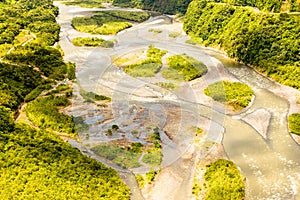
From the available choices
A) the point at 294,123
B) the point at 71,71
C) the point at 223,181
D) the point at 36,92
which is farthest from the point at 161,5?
the point at 223,181

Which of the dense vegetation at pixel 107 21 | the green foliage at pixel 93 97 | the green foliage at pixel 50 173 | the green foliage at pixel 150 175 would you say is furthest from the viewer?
the dense vegetation at pixel 107 21

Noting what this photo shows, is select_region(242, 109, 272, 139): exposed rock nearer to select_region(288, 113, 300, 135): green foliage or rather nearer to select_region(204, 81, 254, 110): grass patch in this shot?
select_region(204, 81, 254, 110): grass patch

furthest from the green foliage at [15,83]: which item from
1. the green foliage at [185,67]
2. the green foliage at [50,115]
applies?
the green foliage at [185,67]

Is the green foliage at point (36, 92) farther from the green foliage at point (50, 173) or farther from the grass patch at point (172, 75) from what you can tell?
the grass patch at point (172, 75)

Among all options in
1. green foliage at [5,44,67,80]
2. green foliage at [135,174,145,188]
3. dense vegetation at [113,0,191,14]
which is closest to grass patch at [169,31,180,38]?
dense vegetation at [113,0,191,14]

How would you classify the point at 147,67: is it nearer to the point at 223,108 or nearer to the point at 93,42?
the point at 223,108

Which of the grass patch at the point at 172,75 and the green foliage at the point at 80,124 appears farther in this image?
the grass patch at the point at 172,75
